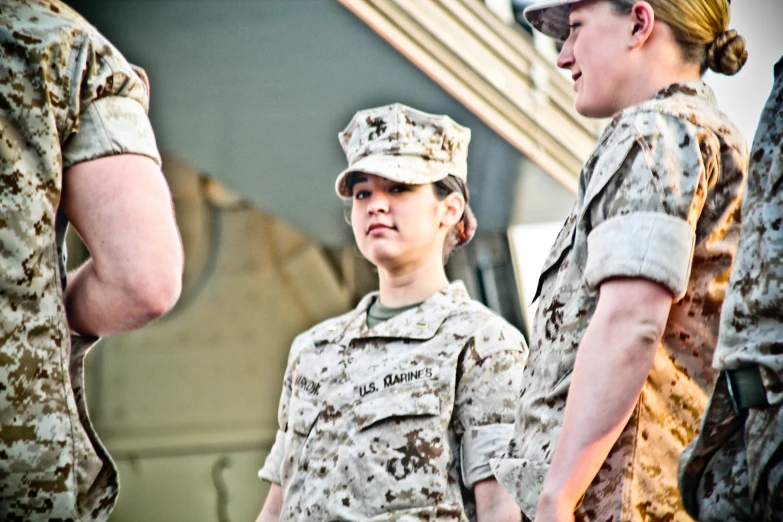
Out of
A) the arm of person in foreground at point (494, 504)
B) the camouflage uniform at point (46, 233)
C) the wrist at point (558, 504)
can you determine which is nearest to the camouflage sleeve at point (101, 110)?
the camouflage uniform at point (46, 233)

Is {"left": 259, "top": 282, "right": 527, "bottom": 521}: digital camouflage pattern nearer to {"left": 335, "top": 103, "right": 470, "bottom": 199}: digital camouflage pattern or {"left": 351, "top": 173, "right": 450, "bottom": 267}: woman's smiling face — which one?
{"left": 351, "top": 173, "right": 450, "bottom": 267}: woman's smiling face

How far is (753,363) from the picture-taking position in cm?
129

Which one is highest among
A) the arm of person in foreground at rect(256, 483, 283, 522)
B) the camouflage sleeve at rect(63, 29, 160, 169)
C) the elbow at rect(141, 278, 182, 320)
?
the camouflage sleeve at rect(63, 29, 160, 169)

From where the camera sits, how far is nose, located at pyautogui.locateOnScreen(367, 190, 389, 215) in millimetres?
2486

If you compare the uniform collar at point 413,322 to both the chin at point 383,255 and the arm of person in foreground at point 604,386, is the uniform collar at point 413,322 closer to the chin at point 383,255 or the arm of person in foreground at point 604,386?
the chin at point 383,255

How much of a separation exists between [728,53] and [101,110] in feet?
3.40

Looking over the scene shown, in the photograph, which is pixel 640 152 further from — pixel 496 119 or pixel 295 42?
pixel 295 42

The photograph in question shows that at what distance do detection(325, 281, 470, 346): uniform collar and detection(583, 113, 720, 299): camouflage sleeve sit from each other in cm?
74

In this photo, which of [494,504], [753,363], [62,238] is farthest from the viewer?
[494,504]

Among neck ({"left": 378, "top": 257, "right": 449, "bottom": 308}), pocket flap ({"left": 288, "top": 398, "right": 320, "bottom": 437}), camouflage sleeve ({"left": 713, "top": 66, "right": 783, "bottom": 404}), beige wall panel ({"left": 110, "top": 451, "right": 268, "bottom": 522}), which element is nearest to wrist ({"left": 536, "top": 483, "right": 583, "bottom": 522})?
camouflage sleeve ({"left": 713, "top": 66, "right": 783, "bottom": 404})

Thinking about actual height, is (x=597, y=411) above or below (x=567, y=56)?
below

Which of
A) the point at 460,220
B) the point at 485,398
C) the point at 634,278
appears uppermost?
the point at 634,278

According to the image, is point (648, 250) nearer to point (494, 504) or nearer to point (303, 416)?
point (494, 504)

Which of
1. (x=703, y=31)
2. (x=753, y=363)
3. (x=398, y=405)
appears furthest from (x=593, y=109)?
(x=398, y=405)
